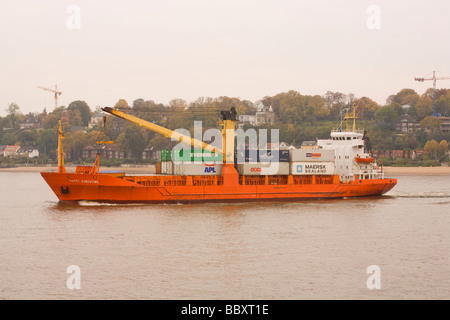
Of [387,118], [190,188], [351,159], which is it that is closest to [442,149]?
[387,118]

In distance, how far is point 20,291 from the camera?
1970 cm

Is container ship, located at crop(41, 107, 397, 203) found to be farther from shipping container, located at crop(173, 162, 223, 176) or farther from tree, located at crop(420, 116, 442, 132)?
tree, located at crop(420, 116, 442, 132)

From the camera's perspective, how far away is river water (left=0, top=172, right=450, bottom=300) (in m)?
20.1

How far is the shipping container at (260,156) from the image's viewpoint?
43469 mm

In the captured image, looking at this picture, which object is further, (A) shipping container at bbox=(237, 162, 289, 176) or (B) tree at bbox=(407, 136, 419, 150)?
(B) tree at bbox=(407, 136, 419, 150)

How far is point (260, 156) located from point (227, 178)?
4.09 metres

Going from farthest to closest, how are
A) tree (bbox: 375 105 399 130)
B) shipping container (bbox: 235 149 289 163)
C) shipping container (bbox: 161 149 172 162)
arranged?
tree (bbox: 375 105 399 130)
shipping container (bbox: 161 149 172 162)
shipping container (bbox: 235 149 289 163)

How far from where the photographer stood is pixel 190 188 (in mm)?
40656

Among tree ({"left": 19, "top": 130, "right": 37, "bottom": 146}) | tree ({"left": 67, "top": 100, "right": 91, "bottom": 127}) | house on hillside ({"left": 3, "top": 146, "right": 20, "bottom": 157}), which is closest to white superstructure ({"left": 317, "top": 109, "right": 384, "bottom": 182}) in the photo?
house on hillside ({"left": 3, "top": 146, "right": 20, "bottom": 157})

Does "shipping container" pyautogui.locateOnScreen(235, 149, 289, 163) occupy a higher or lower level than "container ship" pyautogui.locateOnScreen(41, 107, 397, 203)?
higher

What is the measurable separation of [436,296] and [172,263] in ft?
36.1

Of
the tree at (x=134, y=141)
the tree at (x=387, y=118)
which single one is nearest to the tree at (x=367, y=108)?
Answer: the tree at (x=387, y=118)

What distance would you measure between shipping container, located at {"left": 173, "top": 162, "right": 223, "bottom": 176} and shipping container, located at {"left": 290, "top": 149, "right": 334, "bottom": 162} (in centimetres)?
622
